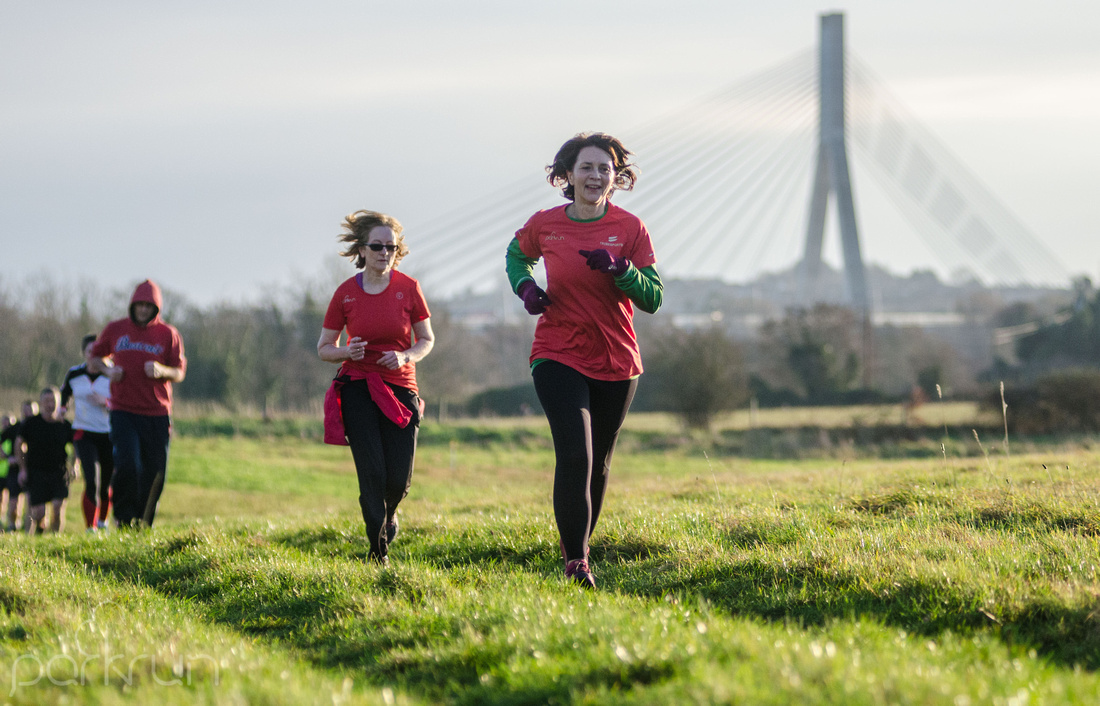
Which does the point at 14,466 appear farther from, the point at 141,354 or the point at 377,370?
the point at 377,370

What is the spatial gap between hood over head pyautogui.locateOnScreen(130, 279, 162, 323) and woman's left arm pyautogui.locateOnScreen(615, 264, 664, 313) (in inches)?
177

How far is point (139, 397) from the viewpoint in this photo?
7.09 meters

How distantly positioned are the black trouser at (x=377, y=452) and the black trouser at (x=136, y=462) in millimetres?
2703

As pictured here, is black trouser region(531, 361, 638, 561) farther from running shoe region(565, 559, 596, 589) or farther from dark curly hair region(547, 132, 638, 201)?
dark curly hair region(547, 132, 638, 201)

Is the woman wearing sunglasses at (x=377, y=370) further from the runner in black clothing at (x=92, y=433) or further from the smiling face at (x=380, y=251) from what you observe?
the runner in black clothing at (x=92, y=433)

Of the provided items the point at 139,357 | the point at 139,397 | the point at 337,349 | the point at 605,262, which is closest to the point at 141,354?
the point at 139,357

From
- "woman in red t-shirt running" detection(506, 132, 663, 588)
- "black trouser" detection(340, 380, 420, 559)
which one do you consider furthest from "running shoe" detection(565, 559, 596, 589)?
"black trouser" detection(340, 380, 420, 559)

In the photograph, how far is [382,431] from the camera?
208 inches

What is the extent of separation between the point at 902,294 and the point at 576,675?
64.0 metres

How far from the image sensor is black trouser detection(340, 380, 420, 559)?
5.05m

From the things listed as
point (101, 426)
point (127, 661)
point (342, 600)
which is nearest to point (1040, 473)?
point (342, 600)

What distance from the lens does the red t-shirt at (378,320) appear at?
525 centimetres

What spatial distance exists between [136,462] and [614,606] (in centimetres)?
493

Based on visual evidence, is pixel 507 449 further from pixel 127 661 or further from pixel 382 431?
pixel 127 661
